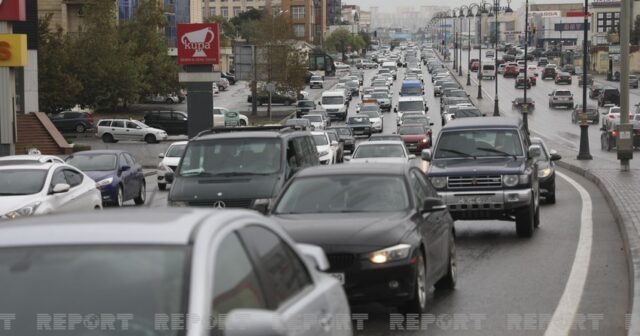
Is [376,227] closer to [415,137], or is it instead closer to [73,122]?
[415,137]

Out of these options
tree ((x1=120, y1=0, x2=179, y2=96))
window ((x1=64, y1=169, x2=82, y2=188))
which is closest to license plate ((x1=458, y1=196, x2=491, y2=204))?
window ((x1=64, y1=169, x2=82, y2=188))

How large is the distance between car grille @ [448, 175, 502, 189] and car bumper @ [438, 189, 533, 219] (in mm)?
108

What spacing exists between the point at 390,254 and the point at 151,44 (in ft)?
256

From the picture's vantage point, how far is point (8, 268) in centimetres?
517

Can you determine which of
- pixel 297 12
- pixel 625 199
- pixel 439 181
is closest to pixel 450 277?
pixel 439 181

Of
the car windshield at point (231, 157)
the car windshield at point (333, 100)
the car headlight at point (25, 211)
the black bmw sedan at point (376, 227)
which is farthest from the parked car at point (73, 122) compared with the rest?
the black bmw sedan at point (376, 227)

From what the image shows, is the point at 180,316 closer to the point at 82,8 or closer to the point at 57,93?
the point at 57,93

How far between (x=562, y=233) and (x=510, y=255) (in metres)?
3.23

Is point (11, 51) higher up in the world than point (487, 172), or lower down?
higher up

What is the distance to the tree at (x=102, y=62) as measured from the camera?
2958 inches

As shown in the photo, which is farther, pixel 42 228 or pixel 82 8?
pixel 82 8

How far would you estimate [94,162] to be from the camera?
29.2 m

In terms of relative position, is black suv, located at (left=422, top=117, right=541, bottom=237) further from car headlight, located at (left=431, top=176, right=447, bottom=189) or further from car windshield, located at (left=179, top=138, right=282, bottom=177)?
car windshield, located at (left=179, top=138, right=282, bottom=177)

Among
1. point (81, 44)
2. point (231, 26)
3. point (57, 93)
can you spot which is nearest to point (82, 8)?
point (81, 44)
